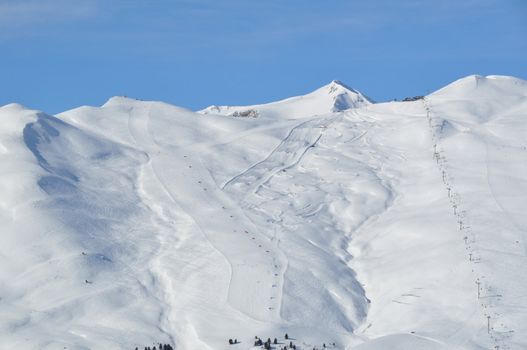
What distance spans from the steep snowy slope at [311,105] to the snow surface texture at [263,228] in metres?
19.2

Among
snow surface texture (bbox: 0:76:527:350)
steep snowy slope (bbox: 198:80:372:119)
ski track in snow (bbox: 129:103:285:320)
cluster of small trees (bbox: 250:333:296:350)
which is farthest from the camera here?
steep snowy slope (bbox: 198:80:372:119)

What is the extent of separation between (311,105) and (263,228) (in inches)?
1913

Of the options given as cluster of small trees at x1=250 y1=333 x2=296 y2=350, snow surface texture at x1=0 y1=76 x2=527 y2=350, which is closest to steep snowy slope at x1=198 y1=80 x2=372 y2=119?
snow surface texture at x1=0 y1=76 x2=527 y2=350

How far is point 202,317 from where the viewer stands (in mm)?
44750

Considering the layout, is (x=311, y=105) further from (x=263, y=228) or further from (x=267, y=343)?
(x=267, y=343)

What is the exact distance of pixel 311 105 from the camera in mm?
102312

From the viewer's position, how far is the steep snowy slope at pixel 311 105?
315ft

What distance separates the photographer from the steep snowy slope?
96037 mm

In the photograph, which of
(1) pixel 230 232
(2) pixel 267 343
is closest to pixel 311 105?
(1) pixel 230 232

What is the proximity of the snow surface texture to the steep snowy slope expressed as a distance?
19.2 m

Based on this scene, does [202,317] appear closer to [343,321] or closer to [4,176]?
[343,321]

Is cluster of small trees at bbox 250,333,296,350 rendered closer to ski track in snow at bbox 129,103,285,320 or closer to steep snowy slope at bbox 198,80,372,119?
ski track in snow at bbox 129,103,285,320

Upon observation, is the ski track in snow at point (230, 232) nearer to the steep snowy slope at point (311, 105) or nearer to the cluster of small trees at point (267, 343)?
the cluster of small trees at point (267, 343)

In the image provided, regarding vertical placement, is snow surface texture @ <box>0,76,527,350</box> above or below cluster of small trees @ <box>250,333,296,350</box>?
above
